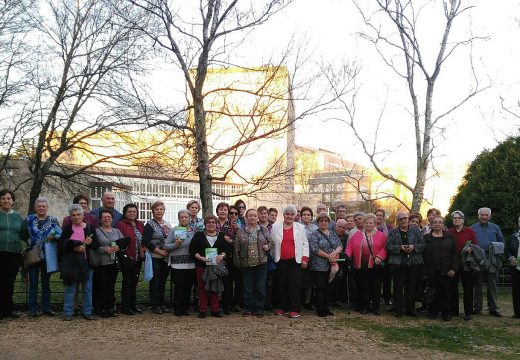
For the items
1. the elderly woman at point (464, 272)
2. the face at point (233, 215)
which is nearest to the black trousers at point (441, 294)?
the elderly woman at point (464, 272)

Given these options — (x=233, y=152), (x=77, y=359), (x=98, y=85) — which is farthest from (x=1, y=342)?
(x=98, y=85)

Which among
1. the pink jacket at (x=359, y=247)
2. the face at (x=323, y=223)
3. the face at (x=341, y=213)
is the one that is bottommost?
the pink jacket at (x=359, y=247)

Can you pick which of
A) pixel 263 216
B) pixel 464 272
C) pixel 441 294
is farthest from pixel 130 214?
pixel 464 272

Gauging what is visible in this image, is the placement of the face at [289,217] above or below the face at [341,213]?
below

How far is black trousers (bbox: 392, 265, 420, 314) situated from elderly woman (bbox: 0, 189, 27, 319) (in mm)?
5961

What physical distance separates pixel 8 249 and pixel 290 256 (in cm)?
429

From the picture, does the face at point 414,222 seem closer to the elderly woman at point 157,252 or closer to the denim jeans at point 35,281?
the elderly woman at point 157,252

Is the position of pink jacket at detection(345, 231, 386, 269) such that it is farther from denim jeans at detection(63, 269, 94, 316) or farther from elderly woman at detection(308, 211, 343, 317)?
denim jeans at detection(63, 269, 94, 316)

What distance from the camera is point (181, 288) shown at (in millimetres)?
8805

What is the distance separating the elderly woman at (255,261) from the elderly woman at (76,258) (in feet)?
7.36

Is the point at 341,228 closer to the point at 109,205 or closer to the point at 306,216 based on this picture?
the point at 306,216

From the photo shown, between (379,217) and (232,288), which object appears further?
(379,217)

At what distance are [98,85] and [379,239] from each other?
864 cm

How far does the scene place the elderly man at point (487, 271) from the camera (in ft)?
31.4
